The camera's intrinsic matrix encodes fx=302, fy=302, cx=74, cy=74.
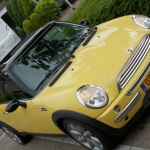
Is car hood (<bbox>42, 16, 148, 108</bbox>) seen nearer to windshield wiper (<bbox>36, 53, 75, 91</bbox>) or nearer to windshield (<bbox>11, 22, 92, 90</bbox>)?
windshield wiper (<bbox>36, 53, 75, 91</bbox>)

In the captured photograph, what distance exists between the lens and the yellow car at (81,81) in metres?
3.43

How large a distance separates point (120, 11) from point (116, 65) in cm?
339

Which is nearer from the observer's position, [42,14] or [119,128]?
[119,128]

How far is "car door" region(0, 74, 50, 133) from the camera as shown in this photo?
13.5ft

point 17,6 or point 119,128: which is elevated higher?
point 119,128

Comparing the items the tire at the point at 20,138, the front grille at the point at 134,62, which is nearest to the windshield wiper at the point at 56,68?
the front grille at the point at 134,62

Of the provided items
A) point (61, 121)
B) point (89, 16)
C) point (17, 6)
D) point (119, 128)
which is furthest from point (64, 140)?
point (17, 6)

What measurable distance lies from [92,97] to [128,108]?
0.44 metres

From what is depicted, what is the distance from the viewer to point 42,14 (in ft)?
45.4

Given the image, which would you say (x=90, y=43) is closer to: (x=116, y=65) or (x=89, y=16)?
(x=116, y=65)

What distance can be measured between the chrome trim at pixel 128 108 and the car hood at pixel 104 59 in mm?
204

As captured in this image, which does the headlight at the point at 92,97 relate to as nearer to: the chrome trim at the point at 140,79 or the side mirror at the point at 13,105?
the chrome trim at the point at 140,79

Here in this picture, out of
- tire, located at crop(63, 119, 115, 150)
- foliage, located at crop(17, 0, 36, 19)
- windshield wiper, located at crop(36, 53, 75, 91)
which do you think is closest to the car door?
windshield wiper, located at crop(36, 53, 75, 91)

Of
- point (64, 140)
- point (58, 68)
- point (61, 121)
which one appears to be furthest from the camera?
point (64, 140)
